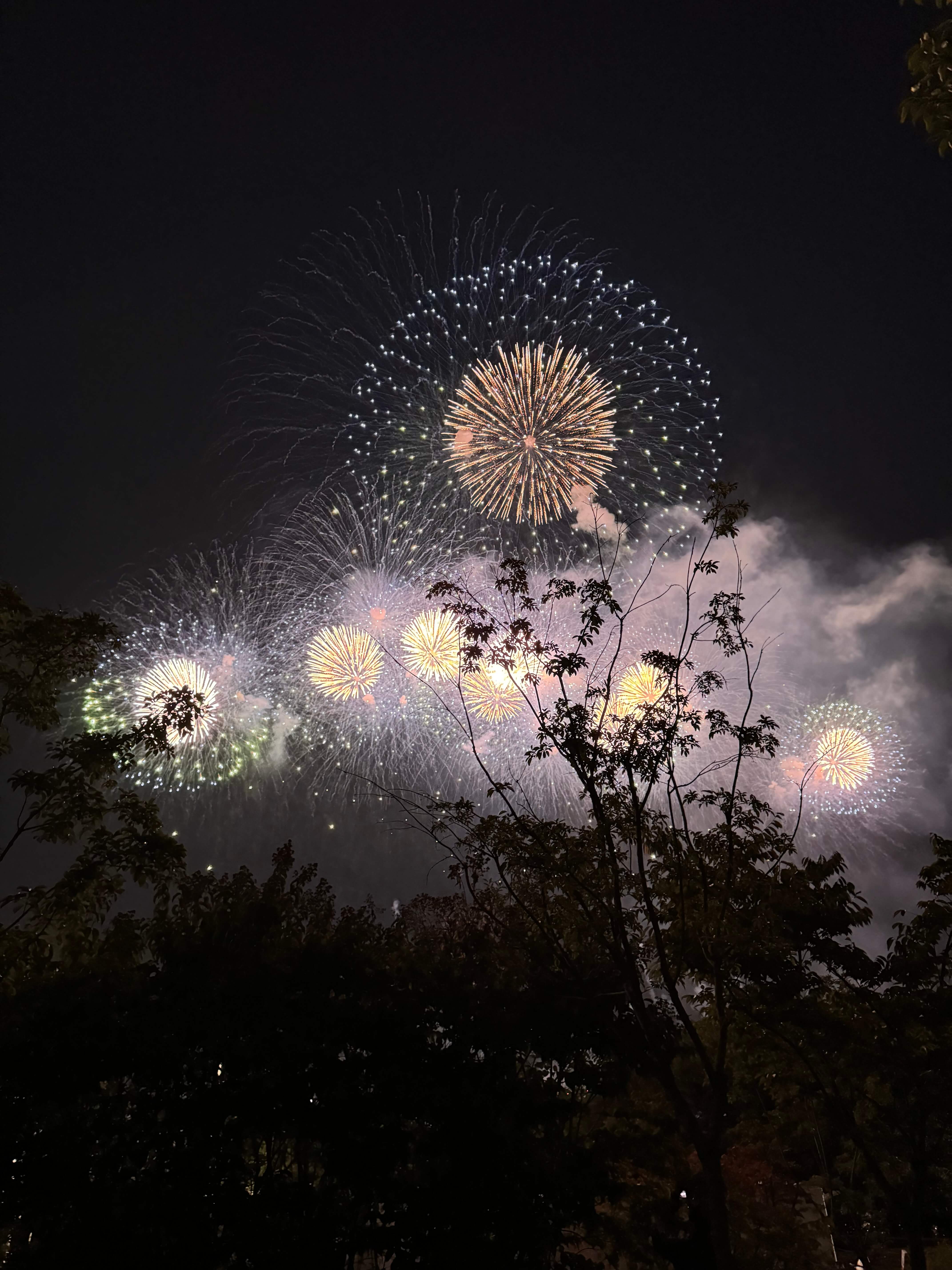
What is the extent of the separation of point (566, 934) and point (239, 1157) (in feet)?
19.6

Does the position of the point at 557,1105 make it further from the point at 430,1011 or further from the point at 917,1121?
the point at 917,1121

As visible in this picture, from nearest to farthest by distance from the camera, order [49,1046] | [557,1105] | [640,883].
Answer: [49,1046], [557,1105], [640,883]

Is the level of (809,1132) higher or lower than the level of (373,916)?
lower

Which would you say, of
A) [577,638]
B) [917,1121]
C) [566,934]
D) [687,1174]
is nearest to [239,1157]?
[566,934]

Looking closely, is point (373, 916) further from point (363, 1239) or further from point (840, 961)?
point (840, 961)

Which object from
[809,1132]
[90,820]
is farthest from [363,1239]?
[809,1132]

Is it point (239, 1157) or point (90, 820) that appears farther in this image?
point (90, 820)

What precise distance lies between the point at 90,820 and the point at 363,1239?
600 centimetres

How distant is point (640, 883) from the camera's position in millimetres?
Result: 9781

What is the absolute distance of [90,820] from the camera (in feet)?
32.2

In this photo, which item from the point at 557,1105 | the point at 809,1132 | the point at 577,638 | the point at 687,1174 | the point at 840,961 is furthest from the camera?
the point at 809,1132

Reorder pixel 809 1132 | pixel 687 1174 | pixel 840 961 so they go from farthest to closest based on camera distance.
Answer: pixel 809 1132 < pixel 840 961 < pixel 687 1174

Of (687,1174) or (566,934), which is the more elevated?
(566,934)

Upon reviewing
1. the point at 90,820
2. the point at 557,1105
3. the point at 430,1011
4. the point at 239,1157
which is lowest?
the point at 239,1157
